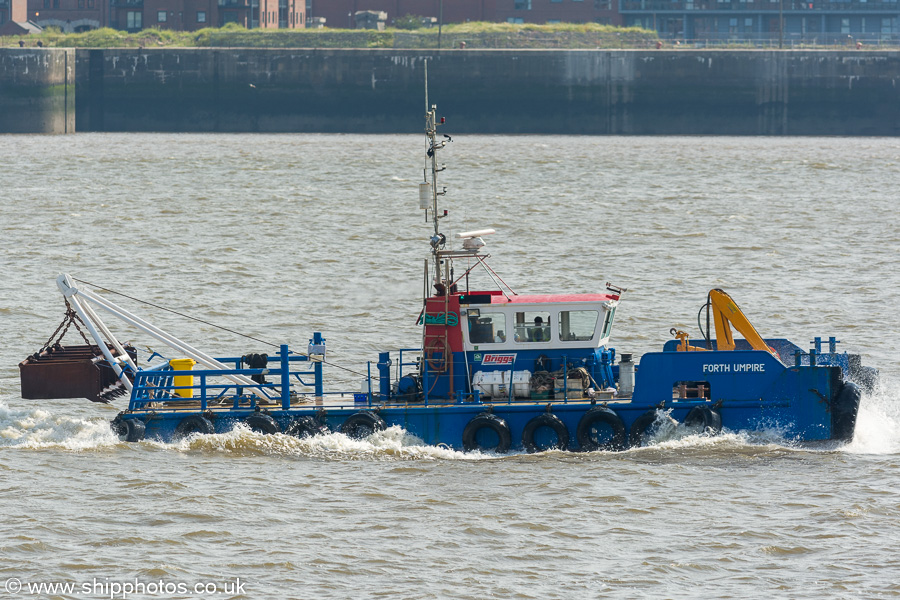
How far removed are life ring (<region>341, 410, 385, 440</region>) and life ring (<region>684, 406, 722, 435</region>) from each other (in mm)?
4602

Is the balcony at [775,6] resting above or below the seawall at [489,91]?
above

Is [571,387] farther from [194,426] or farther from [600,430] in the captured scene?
[194,426]

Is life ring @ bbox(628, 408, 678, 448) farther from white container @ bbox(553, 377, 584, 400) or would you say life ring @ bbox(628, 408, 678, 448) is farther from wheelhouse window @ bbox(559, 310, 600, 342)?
wheelhouse window @ bbox(559, 310, 600, 342)

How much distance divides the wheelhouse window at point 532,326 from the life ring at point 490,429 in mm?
1334

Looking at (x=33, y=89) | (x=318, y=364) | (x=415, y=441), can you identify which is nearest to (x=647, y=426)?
(x=415, y=441)

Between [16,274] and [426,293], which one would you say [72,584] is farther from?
[16,274]

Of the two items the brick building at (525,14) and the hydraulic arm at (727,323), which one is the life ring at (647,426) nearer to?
the hydraulic arm at (727,323)

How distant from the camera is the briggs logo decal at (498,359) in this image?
1997cm

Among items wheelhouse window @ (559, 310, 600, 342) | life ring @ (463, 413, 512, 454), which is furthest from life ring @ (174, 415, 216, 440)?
wheelhouse window @ (559, 310, 600, 342)

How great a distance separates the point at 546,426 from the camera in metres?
19.5

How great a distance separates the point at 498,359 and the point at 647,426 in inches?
97.3

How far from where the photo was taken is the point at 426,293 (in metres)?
19.8

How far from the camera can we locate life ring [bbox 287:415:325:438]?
1978 cm

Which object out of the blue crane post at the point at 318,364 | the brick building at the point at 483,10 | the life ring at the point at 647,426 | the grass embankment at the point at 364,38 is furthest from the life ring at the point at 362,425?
the brick building at the point at 483,10
